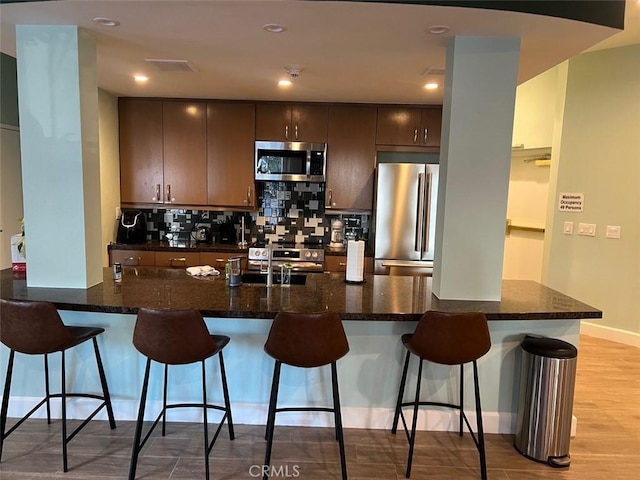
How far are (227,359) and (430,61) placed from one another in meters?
2.31

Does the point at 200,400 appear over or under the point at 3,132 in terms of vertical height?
under

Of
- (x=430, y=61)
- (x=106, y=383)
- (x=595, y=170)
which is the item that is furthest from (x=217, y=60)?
(x=595, y=170)

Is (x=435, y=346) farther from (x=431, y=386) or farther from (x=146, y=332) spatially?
(x=146, y=332)

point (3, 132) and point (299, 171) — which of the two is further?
point (299, 171)

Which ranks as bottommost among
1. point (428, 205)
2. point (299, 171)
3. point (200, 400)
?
point (200, 400)

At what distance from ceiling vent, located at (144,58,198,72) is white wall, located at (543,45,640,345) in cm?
367

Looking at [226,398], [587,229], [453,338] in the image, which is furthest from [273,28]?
[587,229]

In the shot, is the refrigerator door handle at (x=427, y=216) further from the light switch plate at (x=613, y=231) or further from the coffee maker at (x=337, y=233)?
the light switch plate at (x=613, y=231)

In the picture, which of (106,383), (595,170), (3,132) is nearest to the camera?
(106,383)

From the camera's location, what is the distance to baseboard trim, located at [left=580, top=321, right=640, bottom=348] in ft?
13.8

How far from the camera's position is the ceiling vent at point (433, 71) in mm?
3068

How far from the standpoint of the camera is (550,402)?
2.38m

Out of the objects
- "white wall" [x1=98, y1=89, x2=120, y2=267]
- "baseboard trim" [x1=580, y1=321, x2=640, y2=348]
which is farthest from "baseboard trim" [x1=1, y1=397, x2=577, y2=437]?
"baseboard trim" [x1=580, y1=321, x2=640, y2=348]

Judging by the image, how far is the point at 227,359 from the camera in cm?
265
